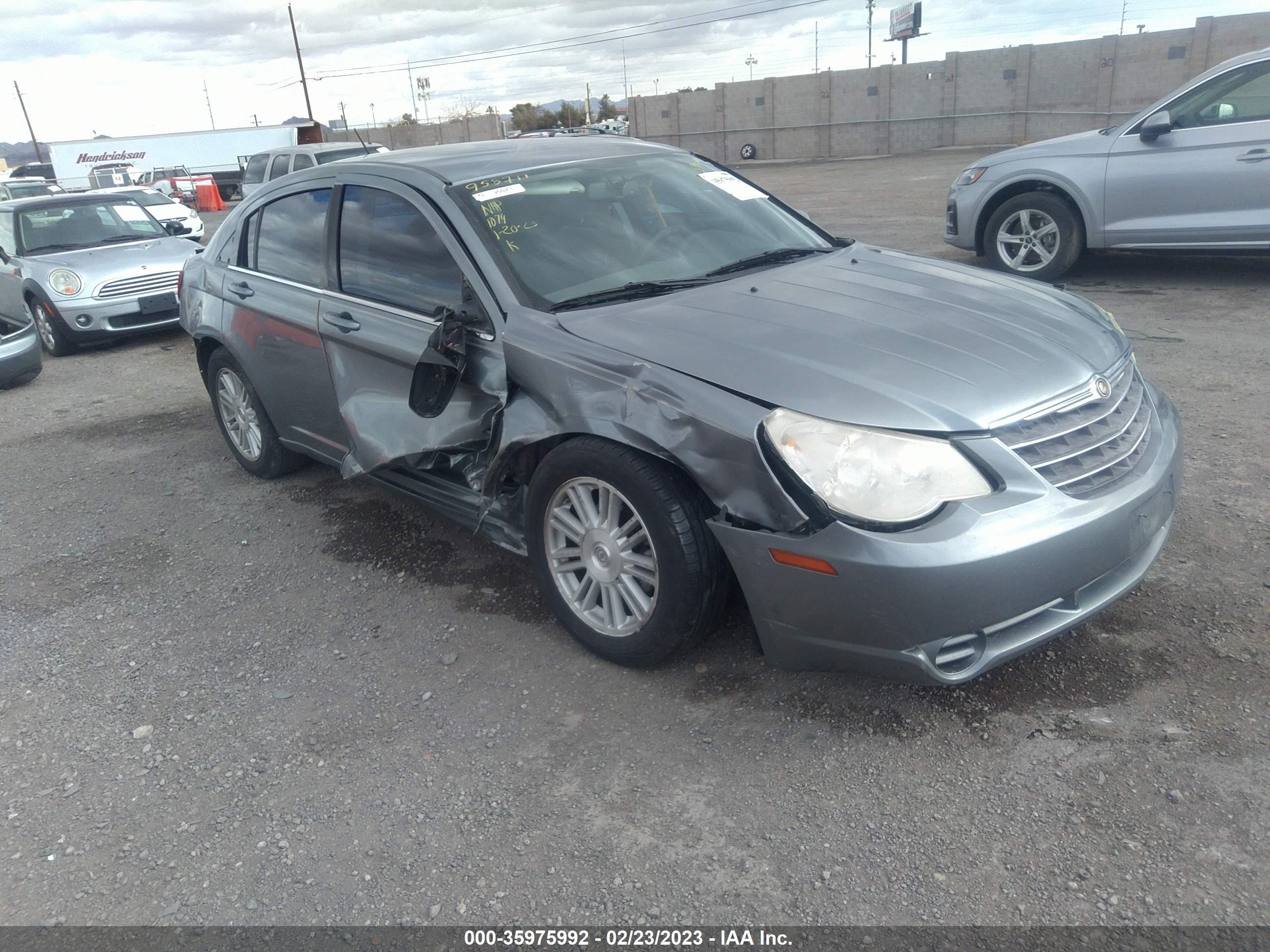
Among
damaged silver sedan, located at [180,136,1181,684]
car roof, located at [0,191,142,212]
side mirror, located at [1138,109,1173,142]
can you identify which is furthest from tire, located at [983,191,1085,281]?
car roof, located at [0,191,142,212]

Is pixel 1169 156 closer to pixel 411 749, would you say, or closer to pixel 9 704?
pixel 411 749

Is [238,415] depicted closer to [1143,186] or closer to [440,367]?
[440,367]

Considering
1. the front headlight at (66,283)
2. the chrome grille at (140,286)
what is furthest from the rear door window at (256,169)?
the front headlight at (66,283)

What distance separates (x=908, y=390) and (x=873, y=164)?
2820cm

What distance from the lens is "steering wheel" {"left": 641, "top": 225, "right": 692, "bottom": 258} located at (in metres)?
3.79

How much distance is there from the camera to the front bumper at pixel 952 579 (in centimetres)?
249

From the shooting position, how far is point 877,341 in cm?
298

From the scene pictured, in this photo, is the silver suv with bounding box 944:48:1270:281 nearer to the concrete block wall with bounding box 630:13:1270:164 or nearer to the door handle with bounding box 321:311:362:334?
the door handle with bounding box 321:311:362:334

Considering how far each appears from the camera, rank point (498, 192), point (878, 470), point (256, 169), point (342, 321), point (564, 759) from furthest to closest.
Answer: point (256, 169)
point (342, 321)
point (498, 192)
point (564, 759)
point (878, 470)

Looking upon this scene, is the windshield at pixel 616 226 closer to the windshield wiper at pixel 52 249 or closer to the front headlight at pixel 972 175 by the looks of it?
the front headlight at pixel 972 175

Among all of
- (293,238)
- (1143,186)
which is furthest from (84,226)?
(1143,186)

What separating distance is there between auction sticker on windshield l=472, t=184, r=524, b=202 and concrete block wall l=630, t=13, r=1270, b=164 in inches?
1250

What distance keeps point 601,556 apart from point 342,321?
5.61ft

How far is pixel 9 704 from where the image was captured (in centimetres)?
349
